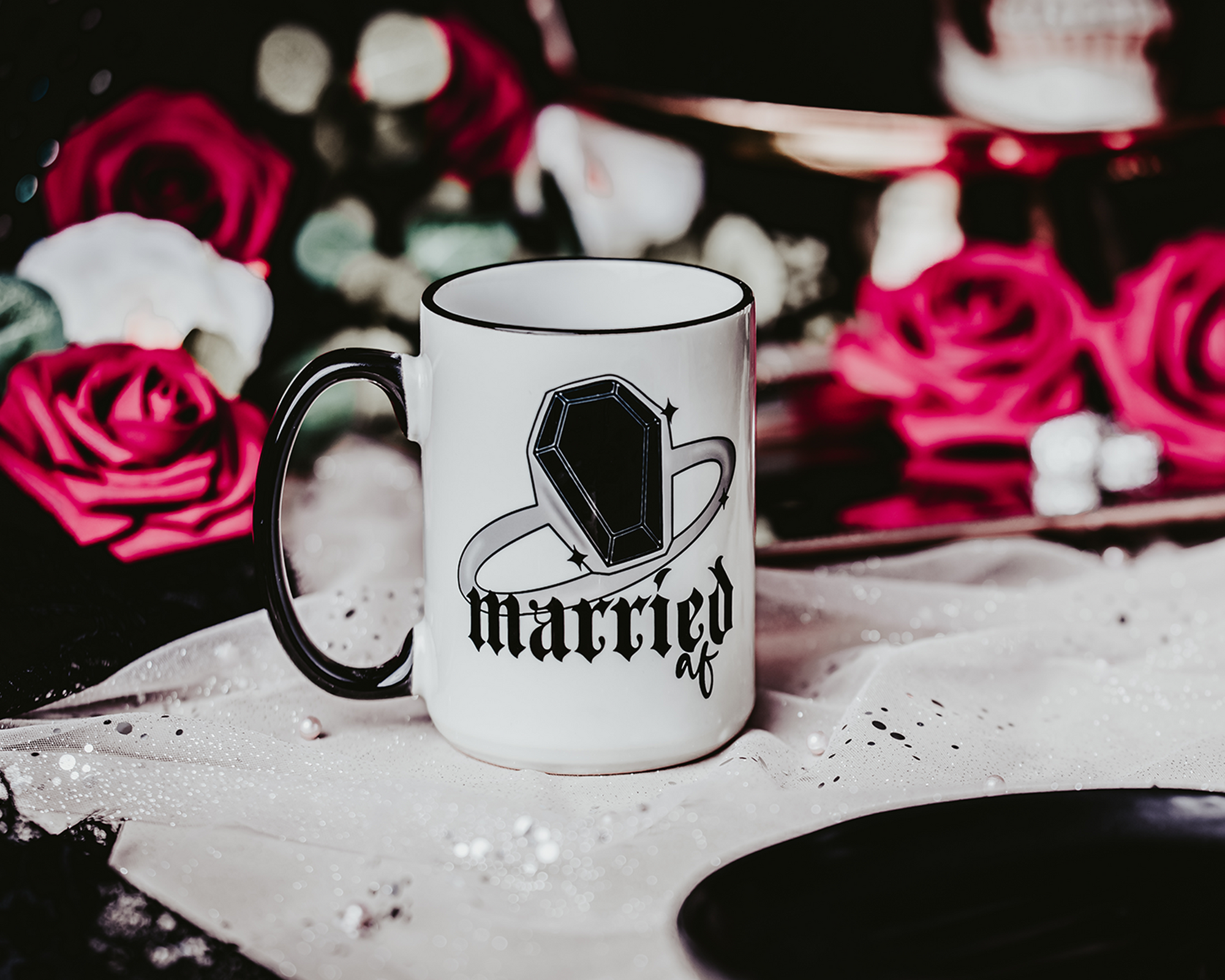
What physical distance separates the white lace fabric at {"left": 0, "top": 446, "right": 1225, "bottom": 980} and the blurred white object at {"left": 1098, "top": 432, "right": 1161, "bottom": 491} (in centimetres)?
10

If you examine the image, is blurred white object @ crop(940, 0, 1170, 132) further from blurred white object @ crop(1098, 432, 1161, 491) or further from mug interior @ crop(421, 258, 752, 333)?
mug interior @ crop(421, 258, 752, 333)

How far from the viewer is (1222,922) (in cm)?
41

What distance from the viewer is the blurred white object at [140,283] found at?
2.17 feet

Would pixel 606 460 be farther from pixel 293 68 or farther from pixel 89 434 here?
pixel 293 68

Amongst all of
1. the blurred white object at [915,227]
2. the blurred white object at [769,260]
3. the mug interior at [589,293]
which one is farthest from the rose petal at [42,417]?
the blurred white object at [915,227]

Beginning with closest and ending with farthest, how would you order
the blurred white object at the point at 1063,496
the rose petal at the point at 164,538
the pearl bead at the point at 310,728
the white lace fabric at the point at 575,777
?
1. the white lace fabric at the point at 575,777
2. the pearl bead at the point at 310,728
3. the rose petal at the point at 164,538
4. the blurred white object at the point at 1063,496

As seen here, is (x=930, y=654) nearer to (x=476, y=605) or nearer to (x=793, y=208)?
(x=476, y=605)

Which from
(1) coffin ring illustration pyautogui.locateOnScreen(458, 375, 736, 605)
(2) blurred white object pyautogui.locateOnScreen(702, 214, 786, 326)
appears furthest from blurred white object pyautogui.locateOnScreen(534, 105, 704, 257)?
(1) coffin ring illustration pyautogui.locateOnScreen(458, 375, 736, 605)

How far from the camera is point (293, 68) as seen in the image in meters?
0.74

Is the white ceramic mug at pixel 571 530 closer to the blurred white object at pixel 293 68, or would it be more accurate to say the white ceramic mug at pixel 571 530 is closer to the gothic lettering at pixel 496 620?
the gothic lettering at pixel 496 620

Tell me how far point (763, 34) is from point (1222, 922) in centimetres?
57

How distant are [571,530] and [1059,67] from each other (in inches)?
19.9

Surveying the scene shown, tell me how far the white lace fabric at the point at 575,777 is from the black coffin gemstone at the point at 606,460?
10 centimetres

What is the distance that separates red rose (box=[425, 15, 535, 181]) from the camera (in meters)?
0.77
